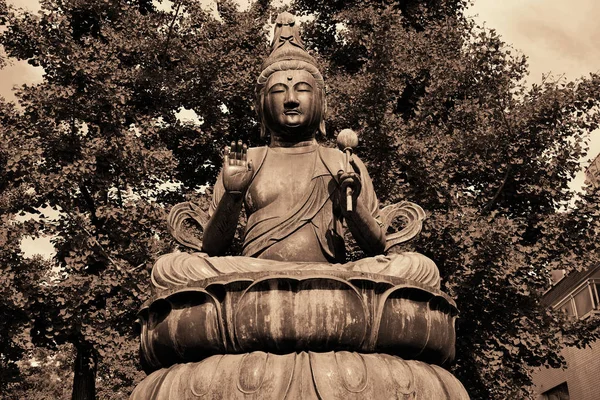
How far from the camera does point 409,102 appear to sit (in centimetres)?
1599

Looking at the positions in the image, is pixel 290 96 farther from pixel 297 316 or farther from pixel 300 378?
pixel 300 378

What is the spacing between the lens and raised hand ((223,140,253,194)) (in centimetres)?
502

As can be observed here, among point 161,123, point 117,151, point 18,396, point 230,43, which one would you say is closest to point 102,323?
point 117,151

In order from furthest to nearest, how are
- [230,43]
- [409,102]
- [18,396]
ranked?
1. [18,396]
2. [409,102]
3. [230,43]

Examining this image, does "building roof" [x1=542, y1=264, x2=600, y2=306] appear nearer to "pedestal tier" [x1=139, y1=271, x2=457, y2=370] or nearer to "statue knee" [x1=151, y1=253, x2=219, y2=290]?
"pedestal tier" [x1=139, y1=271, x2=457, y2=370]

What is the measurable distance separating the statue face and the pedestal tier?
199cm

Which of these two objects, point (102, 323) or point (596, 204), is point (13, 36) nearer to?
point (102, 323)

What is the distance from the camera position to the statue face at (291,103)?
609cm

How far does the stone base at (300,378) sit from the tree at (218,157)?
6854 millimetres

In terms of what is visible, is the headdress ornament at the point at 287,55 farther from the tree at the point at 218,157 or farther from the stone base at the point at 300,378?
the tree at the point at 218,157

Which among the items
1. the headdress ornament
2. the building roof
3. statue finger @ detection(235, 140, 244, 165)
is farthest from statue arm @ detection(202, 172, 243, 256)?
the building roof

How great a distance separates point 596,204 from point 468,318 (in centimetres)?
274

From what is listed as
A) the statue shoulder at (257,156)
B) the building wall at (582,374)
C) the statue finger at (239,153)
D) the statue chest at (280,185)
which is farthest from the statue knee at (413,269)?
the building wall at (582,374)

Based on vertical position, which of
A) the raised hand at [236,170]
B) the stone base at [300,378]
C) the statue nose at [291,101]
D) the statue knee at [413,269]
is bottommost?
the stone base at [300,378]
